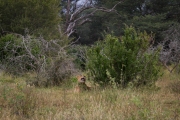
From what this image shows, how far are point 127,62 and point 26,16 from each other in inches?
495

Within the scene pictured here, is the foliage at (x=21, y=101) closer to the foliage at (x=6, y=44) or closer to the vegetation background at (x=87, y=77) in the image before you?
the vegetation background at (x=87, y=77)

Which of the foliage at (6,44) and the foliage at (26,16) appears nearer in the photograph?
the foliage at (6,44)

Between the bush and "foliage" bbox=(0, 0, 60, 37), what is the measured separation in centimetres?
1079

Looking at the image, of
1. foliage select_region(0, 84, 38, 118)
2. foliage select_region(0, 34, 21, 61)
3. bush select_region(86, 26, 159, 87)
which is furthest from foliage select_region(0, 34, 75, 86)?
foliage select_region(0, 84, 38, 118)

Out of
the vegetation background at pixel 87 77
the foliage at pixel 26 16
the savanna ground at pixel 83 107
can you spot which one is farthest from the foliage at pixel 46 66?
the foliage at pixel 26 16

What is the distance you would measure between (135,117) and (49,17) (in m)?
17.0

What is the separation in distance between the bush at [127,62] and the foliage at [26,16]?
35.4 ft

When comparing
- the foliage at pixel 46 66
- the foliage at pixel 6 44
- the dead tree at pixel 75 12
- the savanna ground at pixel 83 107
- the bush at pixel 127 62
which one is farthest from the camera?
the dead tree at pixel 75 12

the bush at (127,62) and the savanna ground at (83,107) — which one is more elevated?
the bush at (127,62)

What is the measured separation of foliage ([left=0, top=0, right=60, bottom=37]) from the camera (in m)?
18.7

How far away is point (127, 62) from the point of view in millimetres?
7977

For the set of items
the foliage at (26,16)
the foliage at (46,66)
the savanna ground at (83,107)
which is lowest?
the savanna ground at (83,107)

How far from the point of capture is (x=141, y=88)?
25.3 feet

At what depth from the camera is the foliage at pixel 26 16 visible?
1867 centimetres
